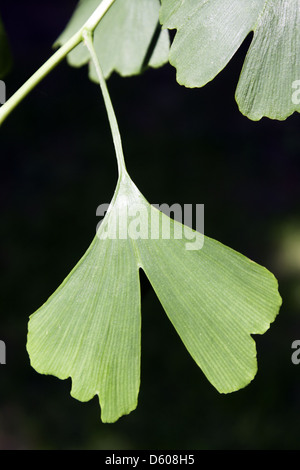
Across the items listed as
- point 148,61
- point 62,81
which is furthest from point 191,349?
point 62,81

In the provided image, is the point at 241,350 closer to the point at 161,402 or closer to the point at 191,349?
the point at 191,349

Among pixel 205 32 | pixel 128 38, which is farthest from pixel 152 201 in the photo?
pixel 205 32

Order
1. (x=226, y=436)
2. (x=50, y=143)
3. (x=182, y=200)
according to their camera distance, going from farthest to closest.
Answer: (x=50, y=143) → (x=182, y=200) → (x=226, y=436)

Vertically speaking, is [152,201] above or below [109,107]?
below

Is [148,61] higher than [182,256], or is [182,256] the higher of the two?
[148,61]

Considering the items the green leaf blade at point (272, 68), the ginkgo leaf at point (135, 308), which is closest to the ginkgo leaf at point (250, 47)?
the green leaf blade at point (272, 68)

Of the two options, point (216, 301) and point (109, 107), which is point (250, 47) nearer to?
point (109, 107)

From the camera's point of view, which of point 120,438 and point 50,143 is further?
point 50,143

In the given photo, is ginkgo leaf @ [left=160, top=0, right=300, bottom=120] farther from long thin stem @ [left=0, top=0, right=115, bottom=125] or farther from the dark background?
the dark background
